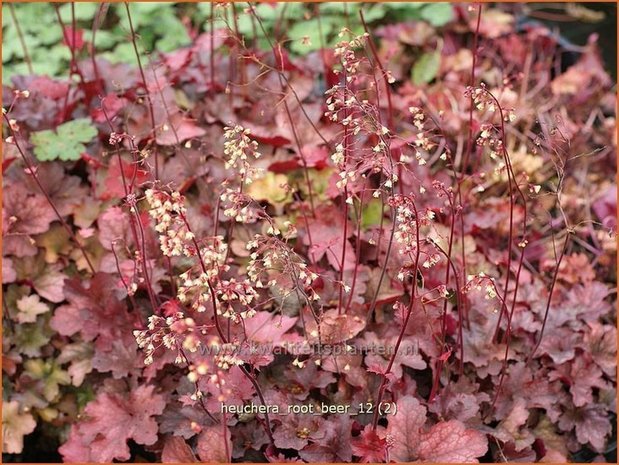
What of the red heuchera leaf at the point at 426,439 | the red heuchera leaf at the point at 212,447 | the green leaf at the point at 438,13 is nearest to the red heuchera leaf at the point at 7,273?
the red heuchera leaf at the point at 212,447

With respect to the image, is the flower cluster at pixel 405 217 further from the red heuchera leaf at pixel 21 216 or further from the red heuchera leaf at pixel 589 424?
the red heuchera leaf at pixel 21 216

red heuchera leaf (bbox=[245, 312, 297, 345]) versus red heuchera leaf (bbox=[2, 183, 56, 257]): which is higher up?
red heuchera leaf (bbox=[2, 183, 56, 257])

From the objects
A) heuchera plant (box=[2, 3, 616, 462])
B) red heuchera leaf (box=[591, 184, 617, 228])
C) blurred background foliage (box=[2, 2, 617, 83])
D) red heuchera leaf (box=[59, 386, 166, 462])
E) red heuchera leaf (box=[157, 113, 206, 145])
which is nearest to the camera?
heuchera plant (box=[2, 3, 616, 462])

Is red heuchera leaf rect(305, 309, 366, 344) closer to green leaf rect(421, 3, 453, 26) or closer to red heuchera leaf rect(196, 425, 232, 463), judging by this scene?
red heuchera leaf rect(196, 425, 232, 463)

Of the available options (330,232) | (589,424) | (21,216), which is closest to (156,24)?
(21,216)

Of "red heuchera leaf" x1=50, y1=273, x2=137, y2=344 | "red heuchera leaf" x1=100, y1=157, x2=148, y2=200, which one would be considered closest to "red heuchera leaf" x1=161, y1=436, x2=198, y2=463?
"red heuchera leaf" x1=50, y1=273, x2=137, y2=344

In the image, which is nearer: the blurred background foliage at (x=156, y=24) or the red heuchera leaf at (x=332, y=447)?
the red heuchera leaf at (x=332, y=447)

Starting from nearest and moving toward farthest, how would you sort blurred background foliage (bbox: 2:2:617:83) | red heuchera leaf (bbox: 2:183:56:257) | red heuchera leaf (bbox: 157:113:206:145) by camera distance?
red heuchera leaf (bbox: 2:183:56:257)
red heuchera leaf (bbox: 157:113:206:145)
blurred background foliage (bbox: 2:2:617:83)
